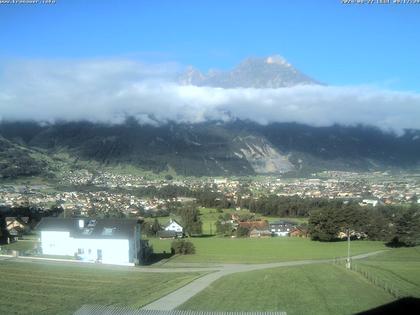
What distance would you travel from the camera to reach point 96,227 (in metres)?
48.0

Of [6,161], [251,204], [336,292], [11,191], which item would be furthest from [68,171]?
[336,292]

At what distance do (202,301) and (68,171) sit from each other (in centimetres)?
17802

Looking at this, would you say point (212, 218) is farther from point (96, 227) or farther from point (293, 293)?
point (293, 293)

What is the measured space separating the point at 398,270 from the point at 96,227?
25.7m

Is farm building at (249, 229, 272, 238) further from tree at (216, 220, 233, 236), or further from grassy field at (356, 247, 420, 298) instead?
grassy field at (356, 247, 420, 298)

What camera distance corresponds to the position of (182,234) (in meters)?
74.9

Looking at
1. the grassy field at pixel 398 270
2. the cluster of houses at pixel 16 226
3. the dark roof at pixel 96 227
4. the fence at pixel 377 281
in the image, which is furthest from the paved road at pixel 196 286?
the cluster of houses at pixel 16 226

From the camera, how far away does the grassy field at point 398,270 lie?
29.9 m

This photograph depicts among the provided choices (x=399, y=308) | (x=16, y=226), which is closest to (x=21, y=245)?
(x=16, y=226)

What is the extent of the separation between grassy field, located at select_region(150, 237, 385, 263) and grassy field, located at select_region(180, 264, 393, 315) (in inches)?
476

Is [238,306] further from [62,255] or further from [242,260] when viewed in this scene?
[62,255]

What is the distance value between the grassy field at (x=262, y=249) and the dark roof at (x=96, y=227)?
5.52 metres

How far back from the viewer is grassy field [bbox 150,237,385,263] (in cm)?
5072

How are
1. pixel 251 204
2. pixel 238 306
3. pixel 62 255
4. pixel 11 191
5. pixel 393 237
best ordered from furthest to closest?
1. pixel 11 191
2. pixel 251 204
3. pixel 393 237
4. pixel 62 255
5. pixel 238 306
